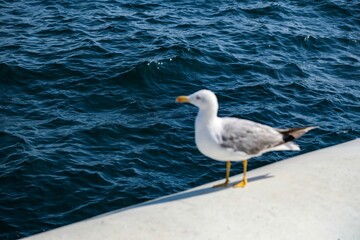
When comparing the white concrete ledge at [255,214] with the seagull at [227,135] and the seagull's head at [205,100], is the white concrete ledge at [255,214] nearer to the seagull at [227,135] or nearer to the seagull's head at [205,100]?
the seagull at [227,135]

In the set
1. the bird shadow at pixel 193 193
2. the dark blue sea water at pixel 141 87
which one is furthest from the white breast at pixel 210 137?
the dark blue sea water at pixel 141 87

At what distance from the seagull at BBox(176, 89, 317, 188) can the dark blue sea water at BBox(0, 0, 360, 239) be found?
351cm

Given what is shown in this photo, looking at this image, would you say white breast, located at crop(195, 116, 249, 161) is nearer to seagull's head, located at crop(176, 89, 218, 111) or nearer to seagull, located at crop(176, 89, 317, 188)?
seagull, located at crop(176, 89, 317, 188)

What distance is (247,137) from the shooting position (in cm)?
776

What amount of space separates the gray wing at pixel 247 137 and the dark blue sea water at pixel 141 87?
11.6ft

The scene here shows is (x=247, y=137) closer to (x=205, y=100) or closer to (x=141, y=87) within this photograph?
(x=205, y=100)

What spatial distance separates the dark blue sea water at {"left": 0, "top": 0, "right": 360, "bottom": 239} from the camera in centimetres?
1120

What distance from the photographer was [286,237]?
629 centimetres

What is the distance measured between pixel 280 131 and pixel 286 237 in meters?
2.04

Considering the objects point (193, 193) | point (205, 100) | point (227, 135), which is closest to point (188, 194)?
point (193, 193)

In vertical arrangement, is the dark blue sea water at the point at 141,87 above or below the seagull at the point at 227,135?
below

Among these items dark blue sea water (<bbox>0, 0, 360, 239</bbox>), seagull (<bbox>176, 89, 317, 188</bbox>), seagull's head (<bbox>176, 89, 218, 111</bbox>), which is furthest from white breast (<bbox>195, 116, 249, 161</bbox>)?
dark blue sea water (<bbox>0, 0, 360, 239</bbox>)

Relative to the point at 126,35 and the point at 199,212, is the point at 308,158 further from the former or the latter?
the point at 126,35

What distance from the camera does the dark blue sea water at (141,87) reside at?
11.2 m
